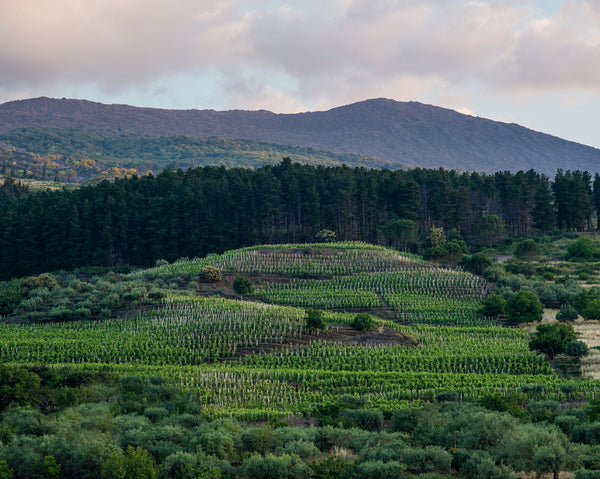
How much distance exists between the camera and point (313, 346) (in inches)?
1636

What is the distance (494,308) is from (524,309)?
2.56 meters

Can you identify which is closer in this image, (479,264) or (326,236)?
(479,264)

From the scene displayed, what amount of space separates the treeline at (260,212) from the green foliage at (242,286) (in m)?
28.8

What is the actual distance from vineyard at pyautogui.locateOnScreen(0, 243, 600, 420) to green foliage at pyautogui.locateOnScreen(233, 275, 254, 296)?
0.80m

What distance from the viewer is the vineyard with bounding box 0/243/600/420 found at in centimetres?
3231

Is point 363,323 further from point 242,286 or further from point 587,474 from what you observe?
point 587,474

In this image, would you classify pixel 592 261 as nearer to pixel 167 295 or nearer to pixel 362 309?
pixel 362 309

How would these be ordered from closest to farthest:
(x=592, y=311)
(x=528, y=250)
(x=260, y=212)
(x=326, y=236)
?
(x=592, y=311) < (x=528, y=250) < (x=326, y=236) < (x=260, y=212)

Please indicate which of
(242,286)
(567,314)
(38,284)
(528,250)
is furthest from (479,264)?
(38,284)

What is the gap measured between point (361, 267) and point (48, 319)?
104ft

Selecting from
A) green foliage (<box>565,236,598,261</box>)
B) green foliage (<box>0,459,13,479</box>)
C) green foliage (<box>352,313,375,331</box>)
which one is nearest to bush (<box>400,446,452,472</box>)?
green foliage (<box>0,459,13,479</box>)

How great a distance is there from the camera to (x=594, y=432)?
22281 millimetres

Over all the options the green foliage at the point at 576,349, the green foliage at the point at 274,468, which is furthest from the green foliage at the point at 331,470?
the green foliage at the point at 576,349

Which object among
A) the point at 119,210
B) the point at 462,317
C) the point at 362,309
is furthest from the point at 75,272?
the point at 462,317
